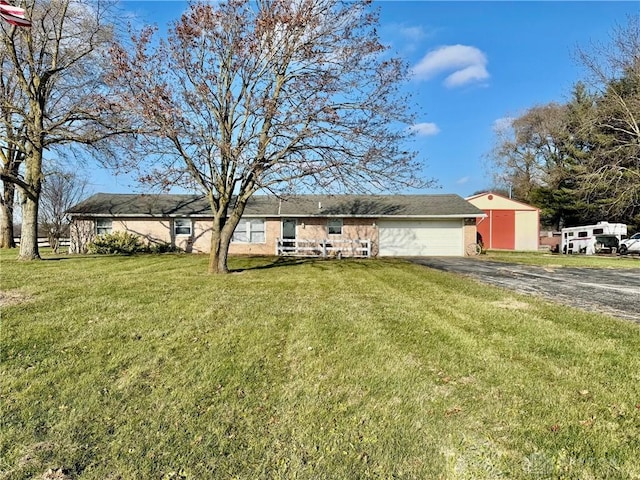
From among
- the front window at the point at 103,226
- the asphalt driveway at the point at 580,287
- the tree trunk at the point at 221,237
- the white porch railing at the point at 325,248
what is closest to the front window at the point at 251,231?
the white porch railing at the point at 325,248

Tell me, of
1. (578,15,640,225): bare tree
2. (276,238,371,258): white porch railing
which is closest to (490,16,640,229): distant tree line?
(578,15,640,225): bare tree

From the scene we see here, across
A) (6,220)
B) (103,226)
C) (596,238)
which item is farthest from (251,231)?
(596,238)

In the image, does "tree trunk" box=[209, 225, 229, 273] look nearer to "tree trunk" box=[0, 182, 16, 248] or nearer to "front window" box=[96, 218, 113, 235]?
"front window" box=[96, 218, 113, 235]

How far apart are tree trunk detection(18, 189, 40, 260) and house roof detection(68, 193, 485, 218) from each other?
220 inches

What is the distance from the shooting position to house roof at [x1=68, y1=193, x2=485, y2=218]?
20594 mm

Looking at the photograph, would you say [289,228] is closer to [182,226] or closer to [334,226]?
[334,226]

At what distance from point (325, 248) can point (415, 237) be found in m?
5.12

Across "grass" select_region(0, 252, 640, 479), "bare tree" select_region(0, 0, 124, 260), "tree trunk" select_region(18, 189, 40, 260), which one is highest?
"bare tree" select_region(0, 0, 124, 260)

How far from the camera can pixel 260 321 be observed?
580 centimetres

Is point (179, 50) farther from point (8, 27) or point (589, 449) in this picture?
point (589, 449)

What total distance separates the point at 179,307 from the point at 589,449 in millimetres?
5760

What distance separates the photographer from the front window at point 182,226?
68.9ft

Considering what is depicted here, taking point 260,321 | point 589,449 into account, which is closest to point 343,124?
point 260,321

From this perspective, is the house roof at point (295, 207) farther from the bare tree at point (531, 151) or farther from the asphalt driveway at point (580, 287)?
the bare tree at point (531, 151)
